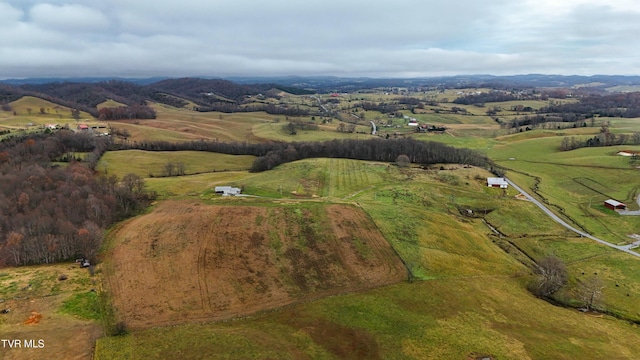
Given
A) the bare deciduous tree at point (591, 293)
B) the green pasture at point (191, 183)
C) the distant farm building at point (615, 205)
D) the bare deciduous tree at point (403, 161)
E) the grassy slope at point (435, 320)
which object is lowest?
the bare deciduous tree at point (591, 293)

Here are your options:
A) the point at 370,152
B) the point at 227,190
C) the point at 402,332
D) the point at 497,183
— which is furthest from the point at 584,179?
the point at 227,190

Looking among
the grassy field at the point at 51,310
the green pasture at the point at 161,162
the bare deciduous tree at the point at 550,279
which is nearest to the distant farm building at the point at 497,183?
the bare deciduous tree at the point at 550,279

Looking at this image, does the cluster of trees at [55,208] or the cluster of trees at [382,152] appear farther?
the cluster of trees at [382,152]

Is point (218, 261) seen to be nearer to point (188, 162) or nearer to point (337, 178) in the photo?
point (337, 178)

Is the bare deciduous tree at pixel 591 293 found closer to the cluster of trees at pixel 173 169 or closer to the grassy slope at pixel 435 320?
the grassy slope at pixel 435 320

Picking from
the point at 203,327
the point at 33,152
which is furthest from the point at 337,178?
the point at 33,152

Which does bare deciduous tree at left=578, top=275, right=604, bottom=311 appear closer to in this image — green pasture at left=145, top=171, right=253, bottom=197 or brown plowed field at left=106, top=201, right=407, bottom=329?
brown plowed field at left=106, top=201, right=407, bottom=329

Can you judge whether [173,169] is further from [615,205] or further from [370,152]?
[615,205]

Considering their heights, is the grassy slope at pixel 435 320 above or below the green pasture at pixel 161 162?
below
